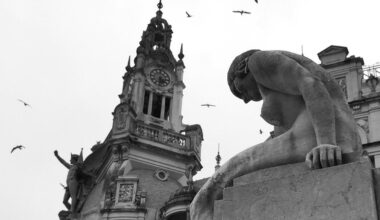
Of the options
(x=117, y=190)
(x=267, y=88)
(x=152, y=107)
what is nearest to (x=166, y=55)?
(x=152, y=107)

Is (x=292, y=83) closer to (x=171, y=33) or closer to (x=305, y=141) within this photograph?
(x=305, y=141)

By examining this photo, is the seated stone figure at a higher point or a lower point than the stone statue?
lower

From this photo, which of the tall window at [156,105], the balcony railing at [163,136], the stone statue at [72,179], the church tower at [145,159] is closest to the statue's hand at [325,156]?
the church tower at [145,159]

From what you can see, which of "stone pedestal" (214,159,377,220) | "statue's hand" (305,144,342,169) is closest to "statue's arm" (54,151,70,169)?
"stone pedestal" (214,159,377,220)

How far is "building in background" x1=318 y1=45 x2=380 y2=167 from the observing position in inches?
763

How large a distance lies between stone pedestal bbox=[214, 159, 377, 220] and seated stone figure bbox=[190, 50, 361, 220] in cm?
11

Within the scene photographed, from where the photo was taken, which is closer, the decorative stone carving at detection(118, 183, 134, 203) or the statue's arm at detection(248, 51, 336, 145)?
the statue's arm at detection(248, 51, 336, 145)

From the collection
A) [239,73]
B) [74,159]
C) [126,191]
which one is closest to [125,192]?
[126,191]

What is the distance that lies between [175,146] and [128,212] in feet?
15.4

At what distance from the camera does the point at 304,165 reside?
13.7 ft

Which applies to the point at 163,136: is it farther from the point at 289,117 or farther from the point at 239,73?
the point at 289,117

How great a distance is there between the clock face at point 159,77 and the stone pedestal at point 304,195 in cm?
3012

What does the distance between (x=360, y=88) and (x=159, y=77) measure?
15993 millimetres

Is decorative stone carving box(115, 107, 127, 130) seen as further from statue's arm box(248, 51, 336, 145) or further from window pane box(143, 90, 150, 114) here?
statue's arm box(248, 51, 336, 145)
